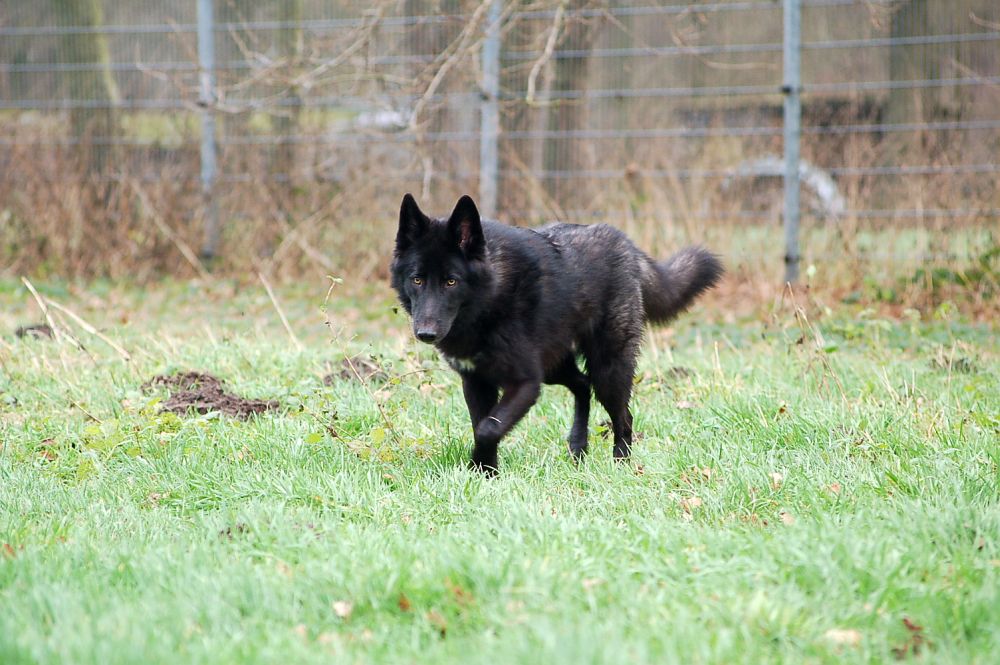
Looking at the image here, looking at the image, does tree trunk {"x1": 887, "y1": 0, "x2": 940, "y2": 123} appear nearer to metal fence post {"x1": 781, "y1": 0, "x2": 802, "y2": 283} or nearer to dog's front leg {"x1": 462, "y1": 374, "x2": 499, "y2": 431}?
metal fence post {"x1": 781, "y1": 0, "x2": 802, "y2": 283}

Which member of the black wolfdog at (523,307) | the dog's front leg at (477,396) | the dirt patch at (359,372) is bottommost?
the dirt patch at (359,372)

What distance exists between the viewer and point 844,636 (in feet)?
9.12

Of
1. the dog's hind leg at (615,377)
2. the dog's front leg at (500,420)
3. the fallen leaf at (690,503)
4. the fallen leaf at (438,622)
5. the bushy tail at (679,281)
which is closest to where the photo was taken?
the fallen leaf at (438,622)

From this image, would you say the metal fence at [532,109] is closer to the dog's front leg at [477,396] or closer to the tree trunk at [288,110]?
the tree trunk at [288,110]

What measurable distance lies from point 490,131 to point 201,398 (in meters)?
5.13

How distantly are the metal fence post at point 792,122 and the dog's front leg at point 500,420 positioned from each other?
524 cm

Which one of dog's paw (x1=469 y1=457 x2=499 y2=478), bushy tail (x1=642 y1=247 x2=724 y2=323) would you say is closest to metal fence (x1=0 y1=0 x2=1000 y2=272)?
bushy tail (x1=642 y1=247 x2=724 y2=323)

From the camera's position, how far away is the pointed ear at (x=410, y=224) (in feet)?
14.6

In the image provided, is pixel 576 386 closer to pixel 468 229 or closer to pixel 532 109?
pixel 468 229

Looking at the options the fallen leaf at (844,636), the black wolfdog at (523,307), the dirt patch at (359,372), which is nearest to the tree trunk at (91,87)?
the dirt patch at (359,372)

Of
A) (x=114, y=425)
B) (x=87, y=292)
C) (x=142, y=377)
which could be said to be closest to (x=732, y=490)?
(x=114, y=425)

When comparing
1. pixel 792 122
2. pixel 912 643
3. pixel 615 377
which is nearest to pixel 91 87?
pixel 792 122

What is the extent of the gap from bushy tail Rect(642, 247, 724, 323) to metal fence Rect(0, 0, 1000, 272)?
3362 millimetres

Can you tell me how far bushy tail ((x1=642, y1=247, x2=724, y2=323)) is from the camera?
534 centimetres
